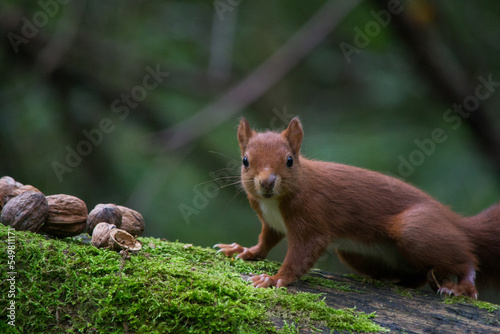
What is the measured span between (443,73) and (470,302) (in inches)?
119

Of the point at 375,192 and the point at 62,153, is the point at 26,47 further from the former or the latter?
the point at 375,192

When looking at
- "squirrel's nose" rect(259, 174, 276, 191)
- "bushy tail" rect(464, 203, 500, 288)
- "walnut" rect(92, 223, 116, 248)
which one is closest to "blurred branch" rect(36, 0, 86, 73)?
"walnut" rect(92, 223, 116, 248)

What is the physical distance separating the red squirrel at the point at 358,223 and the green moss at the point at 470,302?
6 centimetres

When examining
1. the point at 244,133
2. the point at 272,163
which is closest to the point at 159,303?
the point at 272,163

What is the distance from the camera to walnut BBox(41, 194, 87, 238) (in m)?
3.33

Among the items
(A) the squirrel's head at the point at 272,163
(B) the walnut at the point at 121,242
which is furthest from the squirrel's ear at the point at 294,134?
(B) the walnut at the point at 121,242

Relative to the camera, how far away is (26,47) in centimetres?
644

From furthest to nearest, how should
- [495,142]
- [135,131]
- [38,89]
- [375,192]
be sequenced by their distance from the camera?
[135,131], [38,89], [495,142], [375,192]

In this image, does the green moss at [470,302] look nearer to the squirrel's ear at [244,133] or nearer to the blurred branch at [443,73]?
the squirrel's ear at [244,133]

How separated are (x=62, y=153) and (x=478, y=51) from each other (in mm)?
5514

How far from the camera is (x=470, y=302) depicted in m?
3.40

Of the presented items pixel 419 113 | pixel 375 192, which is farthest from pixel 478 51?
pixel 375 192

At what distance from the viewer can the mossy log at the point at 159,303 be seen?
254 cm

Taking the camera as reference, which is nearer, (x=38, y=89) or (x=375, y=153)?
(x=375, y=153)
